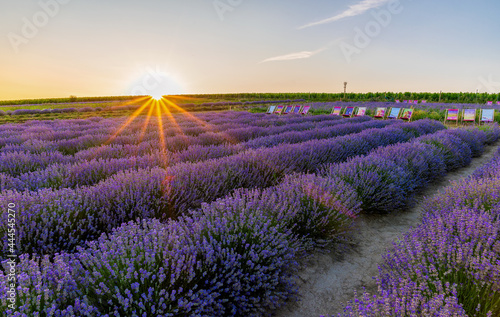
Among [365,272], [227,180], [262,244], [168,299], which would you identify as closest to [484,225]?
[365,272]

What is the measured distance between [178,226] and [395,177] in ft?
8.87

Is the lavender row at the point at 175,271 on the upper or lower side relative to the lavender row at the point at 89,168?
lower

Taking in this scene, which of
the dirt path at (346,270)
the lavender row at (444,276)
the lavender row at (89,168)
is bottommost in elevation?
the dirt path at (346,270)

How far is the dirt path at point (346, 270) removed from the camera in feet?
6.26

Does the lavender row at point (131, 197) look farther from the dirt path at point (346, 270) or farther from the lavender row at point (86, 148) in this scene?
the lavender row at point (86, 148)

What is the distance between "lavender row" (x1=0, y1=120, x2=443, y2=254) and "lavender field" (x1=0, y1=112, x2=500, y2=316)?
0.01 meters

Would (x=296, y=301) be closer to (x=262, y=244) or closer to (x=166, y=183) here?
(x=262, y=244)

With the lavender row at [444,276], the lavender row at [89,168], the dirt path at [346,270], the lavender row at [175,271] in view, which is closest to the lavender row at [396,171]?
the dirt path at [346,270]

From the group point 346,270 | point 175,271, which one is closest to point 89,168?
point 175,271

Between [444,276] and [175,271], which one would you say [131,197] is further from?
[444,276]

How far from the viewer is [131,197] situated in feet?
→ 8.05

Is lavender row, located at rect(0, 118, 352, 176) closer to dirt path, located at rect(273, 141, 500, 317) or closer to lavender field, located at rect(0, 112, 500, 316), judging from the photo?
lavender field, located at rect(0, 112, 500, 316)

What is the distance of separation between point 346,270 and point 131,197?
6.40 ft

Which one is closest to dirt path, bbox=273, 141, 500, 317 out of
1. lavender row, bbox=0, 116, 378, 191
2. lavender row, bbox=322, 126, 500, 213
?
lavender row, bbox=322, 126, 500, 213
